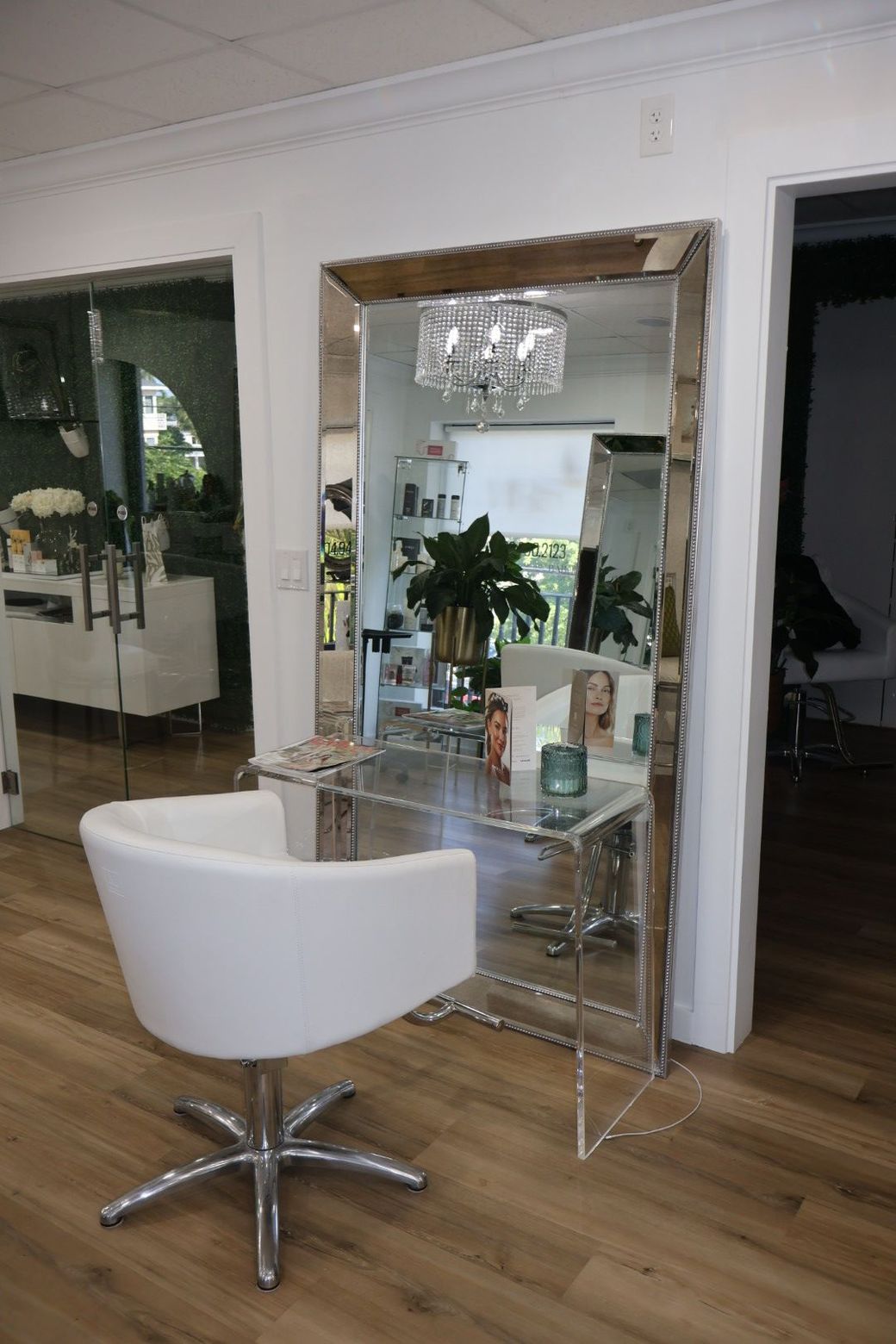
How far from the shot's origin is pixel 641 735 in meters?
2.68

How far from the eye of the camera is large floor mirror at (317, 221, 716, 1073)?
2.56 meters

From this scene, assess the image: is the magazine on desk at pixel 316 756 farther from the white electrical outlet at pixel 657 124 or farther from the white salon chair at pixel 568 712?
the white electrical outlet at pixel 657 124

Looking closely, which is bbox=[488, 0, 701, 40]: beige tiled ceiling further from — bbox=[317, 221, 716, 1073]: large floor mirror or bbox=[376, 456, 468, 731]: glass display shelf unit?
bbox=[376, 456, 468, 731]: glass display shelf unit

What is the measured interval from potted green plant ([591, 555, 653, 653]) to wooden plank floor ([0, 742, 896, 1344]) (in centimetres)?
109

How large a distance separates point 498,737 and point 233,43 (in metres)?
1.84

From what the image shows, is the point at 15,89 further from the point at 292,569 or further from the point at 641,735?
the point at 641,735

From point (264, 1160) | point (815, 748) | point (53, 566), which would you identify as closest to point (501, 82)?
point (53, 566)

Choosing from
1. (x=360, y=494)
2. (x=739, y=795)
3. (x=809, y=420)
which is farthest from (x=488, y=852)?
(x=809, y=420)

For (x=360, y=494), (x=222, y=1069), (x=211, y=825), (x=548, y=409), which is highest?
(x=548, y=409)

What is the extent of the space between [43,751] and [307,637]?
1586 millimetres

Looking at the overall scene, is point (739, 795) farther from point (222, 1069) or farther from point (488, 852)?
point (222, 1069)

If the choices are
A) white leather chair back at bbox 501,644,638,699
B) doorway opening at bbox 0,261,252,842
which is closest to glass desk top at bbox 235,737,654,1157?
white leather chair back at bbox 501,644,638,699

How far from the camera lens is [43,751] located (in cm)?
433

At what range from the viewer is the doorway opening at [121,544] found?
3580 millimetres
